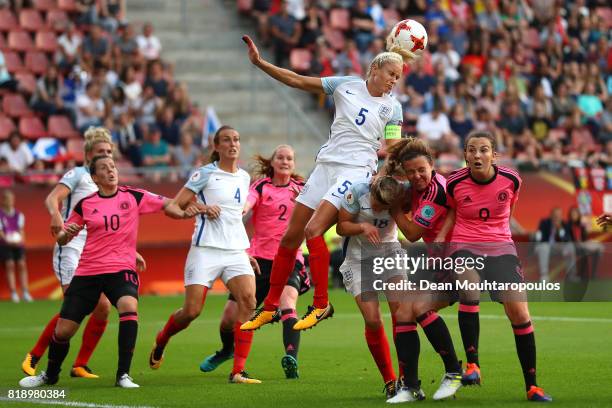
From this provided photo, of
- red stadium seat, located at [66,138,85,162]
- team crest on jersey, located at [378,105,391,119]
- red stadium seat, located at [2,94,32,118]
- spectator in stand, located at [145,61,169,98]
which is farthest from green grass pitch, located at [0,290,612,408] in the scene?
spectator in stand, located at [145,61,169,98]

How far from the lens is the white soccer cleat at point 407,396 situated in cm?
984

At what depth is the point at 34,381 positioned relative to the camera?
11391 millimetres

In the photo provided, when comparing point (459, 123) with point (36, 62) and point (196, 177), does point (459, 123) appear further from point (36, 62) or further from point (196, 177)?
point (196, 177)

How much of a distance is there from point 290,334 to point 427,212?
2.89 m

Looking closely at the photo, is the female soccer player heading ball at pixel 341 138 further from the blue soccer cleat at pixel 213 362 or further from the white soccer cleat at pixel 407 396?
the blue soccer cleat at pixel 213 362

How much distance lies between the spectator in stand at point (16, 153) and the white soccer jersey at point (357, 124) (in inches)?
489

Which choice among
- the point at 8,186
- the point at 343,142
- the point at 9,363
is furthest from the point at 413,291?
the point at 8,186

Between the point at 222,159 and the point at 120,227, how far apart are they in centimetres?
133

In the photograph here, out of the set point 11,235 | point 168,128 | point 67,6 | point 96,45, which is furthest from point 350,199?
point 67,6

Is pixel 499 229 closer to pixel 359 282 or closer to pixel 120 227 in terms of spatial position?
pixel 359 282

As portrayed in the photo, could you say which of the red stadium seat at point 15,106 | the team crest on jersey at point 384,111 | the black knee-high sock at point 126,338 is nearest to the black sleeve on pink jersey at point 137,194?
the black knee-high sock at point 126,338

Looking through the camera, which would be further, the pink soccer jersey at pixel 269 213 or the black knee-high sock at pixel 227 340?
the pink soccer jersey at pixel 269 213

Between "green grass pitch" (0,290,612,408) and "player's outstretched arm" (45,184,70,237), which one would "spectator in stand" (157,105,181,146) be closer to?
"green grass pitch" (0,290,612,408)

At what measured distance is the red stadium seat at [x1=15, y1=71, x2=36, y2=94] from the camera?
2414 centimetres
